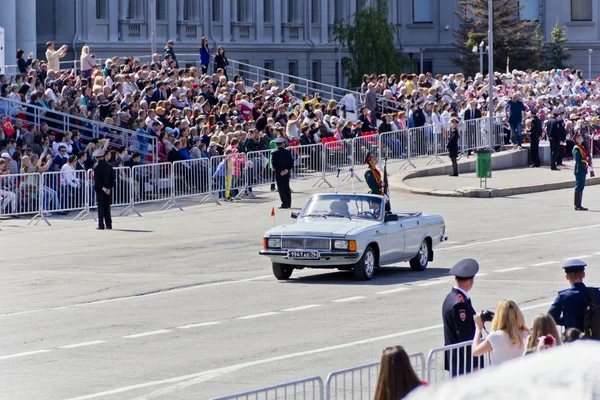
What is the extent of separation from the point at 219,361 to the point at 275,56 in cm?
5632

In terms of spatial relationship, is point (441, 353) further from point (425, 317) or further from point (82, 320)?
point (82, 320)

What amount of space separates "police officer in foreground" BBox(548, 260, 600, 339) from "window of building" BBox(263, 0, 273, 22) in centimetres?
5929

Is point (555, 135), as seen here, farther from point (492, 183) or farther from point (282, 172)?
point (282, 172)

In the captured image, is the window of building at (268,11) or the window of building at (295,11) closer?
the window of building at (268,11)

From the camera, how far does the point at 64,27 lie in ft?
187

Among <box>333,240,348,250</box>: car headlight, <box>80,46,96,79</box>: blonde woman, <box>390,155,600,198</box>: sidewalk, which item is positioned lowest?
<box>333,240,348,250</box>: car headlight

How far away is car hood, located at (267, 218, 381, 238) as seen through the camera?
744 inches

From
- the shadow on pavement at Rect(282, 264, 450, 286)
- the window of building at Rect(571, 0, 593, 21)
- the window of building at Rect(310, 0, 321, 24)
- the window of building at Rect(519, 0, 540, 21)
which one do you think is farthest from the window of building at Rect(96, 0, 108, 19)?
the shadow on pavement at Rect(282, 264, 450, 286)

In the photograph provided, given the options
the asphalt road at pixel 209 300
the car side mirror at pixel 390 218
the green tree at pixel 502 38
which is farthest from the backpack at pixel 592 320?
the green tree at pixel 502 38

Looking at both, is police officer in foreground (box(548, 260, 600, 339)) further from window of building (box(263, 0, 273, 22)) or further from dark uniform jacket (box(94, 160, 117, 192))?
window of building (box(263, 0, 273, 22))

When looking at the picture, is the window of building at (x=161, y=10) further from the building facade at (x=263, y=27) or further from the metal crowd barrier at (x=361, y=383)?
the metal crowd barrier at (x=361, y=383)

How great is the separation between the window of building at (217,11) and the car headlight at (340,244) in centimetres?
4698

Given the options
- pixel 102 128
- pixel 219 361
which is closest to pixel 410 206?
pixel 102 128

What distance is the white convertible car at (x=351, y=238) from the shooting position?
740 inches
